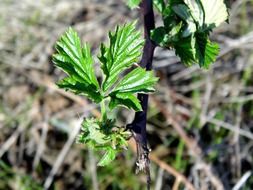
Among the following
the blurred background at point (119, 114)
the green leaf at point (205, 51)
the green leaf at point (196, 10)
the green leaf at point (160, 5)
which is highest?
the green leaf at point (160, 5)

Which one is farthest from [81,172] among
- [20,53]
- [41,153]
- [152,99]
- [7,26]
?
[7,26]

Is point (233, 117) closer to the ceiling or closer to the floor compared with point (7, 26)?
closer to the floor

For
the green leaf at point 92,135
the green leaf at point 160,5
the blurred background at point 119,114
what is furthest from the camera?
the blurred background at point 119,114

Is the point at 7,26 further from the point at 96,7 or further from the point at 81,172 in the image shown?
the point at 81,172

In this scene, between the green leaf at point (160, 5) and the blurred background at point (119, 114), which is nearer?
the green leaf at point (160, 5)

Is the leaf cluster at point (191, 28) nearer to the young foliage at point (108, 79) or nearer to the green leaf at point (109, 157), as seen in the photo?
the young foliage at point (108, 79)

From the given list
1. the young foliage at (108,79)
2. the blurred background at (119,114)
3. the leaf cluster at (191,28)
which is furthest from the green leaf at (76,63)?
the blurred background at (119,114)

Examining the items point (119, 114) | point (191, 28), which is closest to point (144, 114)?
point (191, 28)
